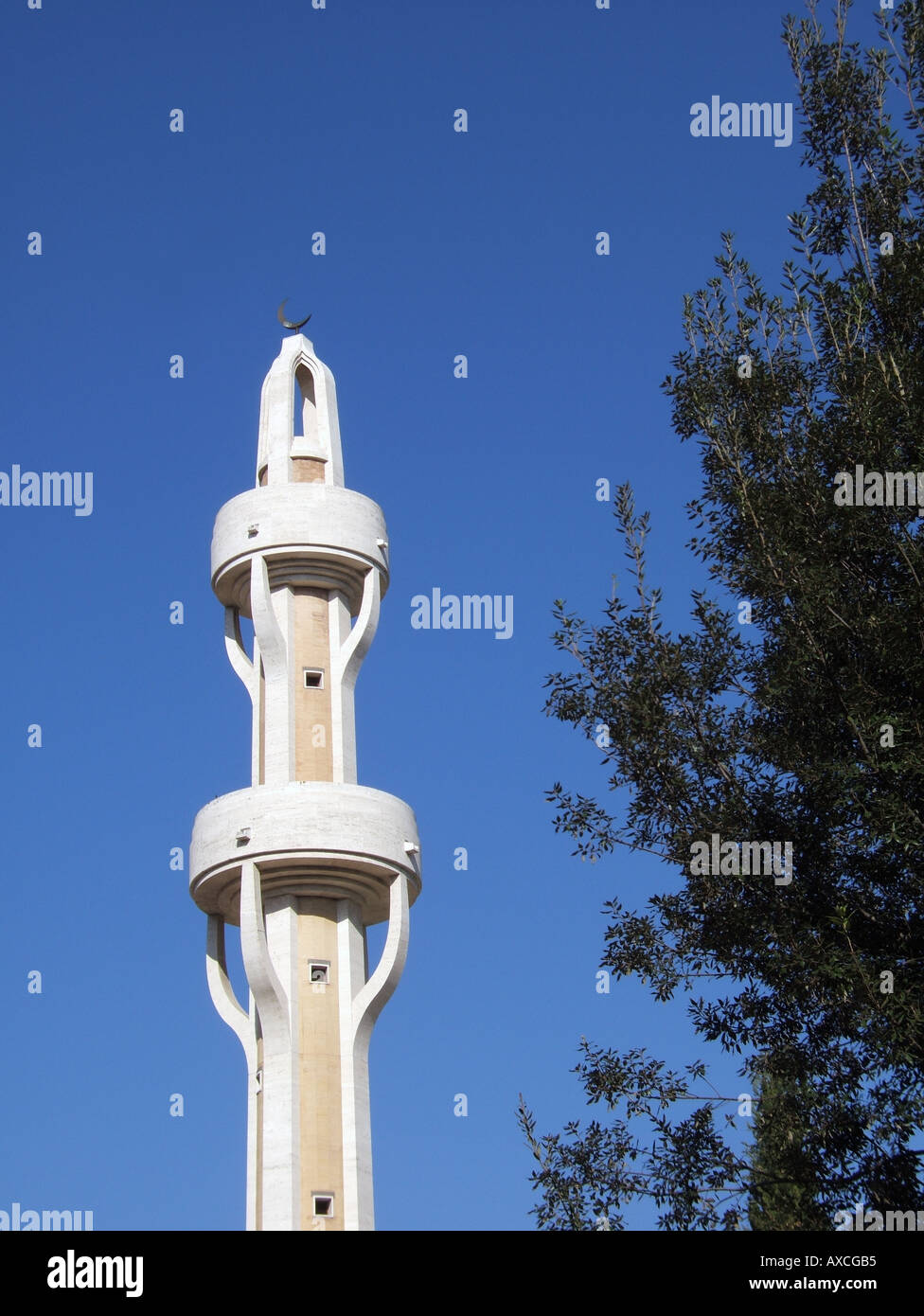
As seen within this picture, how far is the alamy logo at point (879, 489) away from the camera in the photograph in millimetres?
19828

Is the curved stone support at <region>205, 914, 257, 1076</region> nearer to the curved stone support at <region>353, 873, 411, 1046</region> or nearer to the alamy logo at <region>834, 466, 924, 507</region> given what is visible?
the curved stone support at <region>353, 873, 411, 1046</region>

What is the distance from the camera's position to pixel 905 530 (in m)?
20.1

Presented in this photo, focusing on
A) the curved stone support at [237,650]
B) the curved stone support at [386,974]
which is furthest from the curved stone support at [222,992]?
the curved stone support at [237,650]

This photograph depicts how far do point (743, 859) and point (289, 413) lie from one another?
79.2 feet

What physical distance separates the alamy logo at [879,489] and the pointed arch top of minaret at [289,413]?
21558 millimetres

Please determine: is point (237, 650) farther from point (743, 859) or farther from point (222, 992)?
point (743, 859)

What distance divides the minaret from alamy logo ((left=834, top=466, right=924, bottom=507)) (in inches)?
647

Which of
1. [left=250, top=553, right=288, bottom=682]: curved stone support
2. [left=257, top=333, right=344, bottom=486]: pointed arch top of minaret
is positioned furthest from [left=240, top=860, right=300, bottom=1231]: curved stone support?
[left=257, top=333, right=344, bottom=486]: pointed arch top of minaret
